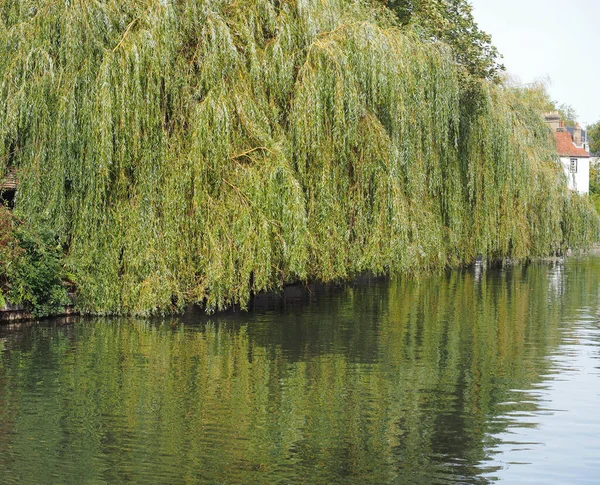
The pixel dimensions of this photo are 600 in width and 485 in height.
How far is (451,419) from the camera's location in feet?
34.8

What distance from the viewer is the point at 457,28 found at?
3191cm

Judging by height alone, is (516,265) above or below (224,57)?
below

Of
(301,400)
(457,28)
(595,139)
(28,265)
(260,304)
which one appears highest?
(595,139)

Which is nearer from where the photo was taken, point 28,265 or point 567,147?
point 28,265

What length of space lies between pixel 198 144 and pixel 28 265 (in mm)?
3694

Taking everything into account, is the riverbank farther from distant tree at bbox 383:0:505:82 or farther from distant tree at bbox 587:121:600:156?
distant tree at bbox 587:121:600:156

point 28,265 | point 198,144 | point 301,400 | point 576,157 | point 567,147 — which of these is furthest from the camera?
point 576,157

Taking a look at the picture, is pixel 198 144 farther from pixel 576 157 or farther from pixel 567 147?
pixel 576 157

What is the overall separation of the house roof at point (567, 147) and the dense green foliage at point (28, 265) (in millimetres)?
64353

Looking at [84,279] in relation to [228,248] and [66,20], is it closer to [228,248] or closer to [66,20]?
[228,248]

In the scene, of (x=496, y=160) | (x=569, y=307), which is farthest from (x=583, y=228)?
(x=569, y=307)

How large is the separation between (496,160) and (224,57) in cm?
1213

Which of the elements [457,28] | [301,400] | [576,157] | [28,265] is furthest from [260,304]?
[576,157]

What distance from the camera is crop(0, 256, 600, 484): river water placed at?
873 centimetres
